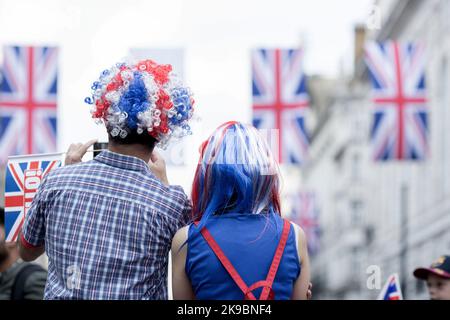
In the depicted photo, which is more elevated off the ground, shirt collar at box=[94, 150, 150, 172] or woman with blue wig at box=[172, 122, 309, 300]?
shirt collar at box=[94, 150, 150, 172]

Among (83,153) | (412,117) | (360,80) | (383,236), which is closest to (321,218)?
(360,80)

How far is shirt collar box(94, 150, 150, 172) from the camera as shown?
3818 mm

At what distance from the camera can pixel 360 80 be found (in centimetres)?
6412

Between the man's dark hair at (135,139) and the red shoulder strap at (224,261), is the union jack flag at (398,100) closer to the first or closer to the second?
the man's dark hair at (135,139)

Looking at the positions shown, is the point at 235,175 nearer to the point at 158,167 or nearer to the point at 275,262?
the point at 275,262

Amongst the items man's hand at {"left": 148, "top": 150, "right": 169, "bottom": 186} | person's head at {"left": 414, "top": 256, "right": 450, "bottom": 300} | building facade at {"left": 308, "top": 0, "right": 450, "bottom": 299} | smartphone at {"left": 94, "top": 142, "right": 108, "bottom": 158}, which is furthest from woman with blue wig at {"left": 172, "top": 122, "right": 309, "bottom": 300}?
person's head at {"left": 414, "top": 256, "right": 450, "bottom": 300}

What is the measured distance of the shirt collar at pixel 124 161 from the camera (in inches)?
150

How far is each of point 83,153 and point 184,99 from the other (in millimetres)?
474

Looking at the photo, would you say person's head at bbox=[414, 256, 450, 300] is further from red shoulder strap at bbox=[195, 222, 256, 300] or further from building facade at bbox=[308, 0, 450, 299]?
red shoulder strap at bbox=[195, 222, 256, 300]

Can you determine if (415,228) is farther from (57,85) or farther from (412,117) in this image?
(57,85)

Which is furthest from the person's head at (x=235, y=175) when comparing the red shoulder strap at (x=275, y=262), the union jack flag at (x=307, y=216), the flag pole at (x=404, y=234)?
the union jack flag at (x=307, y=216)
